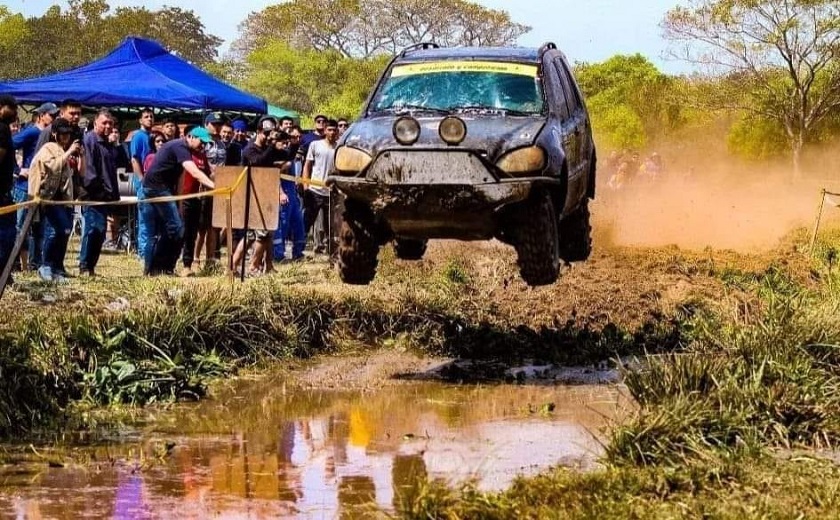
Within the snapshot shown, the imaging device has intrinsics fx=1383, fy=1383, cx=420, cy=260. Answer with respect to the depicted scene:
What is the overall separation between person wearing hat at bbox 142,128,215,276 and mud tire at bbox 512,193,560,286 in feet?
16.3

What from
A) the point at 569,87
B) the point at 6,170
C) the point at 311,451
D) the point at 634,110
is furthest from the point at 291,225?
the point at 634,110

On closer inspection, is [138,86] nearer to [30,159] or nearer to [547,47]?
[30,159]

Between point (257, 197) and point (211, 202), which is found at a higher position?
point (257, 197)

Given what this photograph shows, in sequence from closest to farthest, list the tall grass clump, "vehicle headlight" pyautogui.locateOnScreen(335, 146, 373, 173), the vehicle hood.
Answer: the tall grass clump, the vehicle hood, "vehicle headlight" pyautogui.locateOnScreen(335, 146, 373, 173)

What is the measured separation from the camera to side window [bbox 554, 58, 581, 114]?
38.1 ft

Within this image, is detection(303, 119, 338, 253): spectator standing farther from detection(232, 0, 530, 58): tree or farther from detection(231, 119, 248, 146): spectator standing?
detection(232, 0, 530, 58): tree

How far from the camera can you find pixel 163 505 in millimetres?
6934

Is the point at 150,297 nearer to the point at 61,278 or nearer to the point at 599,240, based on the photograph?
the point at 61,278

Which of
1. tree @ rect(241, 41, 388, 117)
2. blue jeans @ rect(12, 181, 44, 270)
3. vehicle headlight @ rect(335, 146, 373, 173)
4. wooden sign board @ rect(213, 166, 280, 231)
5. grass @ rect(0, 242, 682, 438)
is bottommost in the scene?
grass @ rect(0, 242, 682, 438)

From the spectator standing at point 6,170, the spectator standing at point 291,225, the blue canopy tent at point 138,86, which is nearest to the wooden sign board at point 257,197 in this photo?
the spectator standing at point 6,170

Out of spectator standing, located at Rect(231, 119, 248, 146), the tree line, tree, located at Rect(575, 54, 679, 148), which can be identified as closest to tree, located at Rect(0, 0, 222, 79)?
the tree line

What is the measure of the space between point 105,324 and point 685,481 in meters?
5.09

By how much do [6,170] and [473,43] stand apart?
2274 inches

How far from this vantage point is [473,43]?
68.6m
